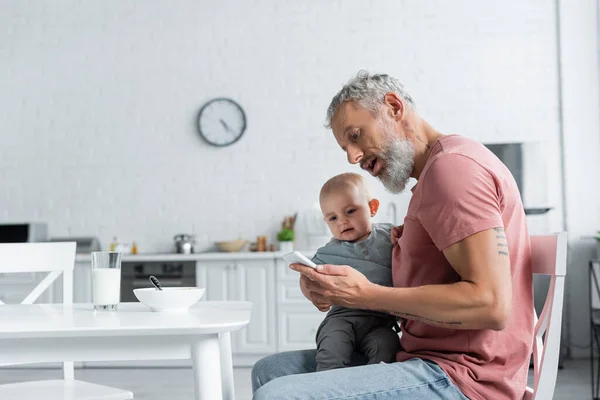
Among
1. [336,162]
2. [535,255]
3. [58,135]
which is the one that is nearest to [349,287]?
[535,255]

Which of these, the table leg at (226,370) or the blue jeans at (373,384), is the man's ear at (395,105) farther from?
the table leg at (226,370)

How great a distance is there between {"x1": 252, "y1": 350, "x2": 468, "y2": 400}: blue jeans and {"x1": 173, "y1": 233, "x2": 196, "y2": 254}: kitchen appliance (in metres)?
3.85

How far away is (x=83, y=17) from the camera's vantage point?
5645mm

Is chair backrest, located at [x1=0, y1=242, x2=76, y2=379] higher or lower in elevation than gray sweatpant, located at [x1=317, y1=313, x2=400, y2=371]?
higher

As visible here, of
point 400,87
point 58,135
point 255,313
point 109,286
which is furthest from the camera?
point 58,135

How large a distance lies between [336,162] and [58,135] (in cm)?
226

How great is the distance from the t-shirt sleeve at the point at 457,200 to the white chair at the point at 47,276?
3.61ft

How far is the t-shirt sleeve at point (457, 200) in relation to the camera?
138cm

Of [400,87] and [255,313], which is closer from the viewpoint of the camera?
[400,87]

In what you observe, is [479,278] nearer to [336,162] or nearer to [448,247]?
[448,247]

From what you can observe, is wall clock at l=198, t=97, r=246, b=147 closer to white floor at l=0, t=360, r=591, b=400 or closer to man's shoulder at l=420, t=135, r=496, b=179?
white floor at l=0, t=360, r=591, b=400

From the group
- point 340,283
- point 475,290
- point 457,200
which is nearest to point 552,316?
point 475,290

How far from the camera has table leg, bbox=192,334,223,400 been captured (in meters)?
1.43

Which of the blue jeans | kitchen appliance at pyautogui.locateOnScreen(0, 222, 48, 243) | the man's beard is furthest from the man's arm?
kitchen appliance at pyautogui.locateOnScreen(0, 222, 48, 243)
